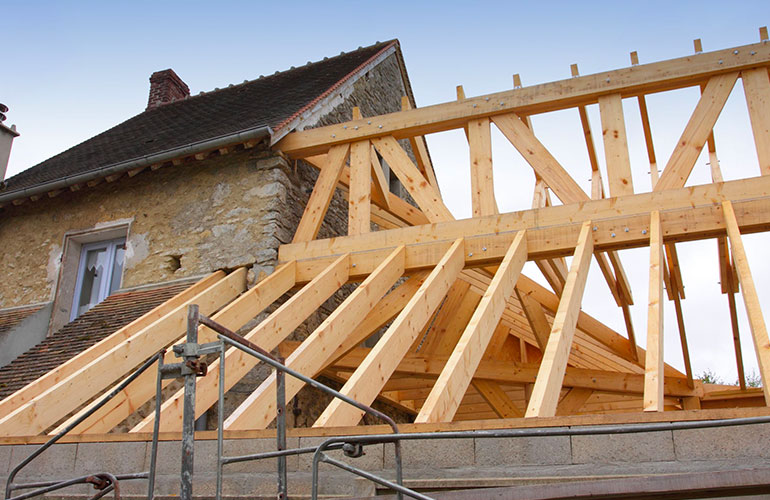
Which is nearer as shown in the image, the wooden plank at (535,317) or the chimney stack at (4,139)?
the wooden plank at (535,317)

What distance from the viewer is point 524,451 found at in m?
3.58

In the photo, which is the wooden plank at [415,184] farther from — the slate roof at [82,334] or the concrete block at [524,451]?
the concrete block at [524,451]

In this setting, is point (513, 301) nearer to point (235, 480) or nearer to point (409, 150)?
point (409, 150)

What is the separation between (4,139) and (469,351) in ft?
29.7

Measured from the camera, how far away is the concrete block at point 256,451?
396 cm

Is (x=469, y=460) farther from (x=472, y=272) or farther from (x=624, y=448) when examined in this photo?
(x=472, y=272)

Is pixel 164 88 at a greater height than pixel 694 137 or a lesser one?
greater

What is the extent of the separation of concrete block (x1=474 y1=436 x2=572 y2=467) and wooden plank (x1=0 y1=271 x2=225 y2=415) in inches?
138

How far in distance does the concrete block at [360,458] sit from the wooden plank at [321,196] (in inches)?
143

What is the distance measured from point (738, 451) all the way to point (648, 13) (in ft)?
26.3

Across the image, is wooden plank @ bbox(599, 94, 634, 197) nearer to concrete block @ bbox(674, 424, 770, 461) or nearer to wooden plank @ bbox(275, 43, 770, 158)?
wooden plank @ bbox(275, 43, 770, 158)

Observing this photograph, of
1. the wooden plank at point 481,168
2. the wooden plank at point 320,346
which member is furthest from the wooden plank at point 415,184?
the wooden plank at point 320,346

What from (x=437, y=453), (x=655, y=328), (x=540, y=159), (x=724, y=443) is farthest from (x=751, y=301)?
(x=540, y=159)

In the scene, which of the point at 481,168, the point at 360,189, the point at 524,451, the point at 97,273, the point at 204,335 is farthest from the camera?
the point at 97,273
